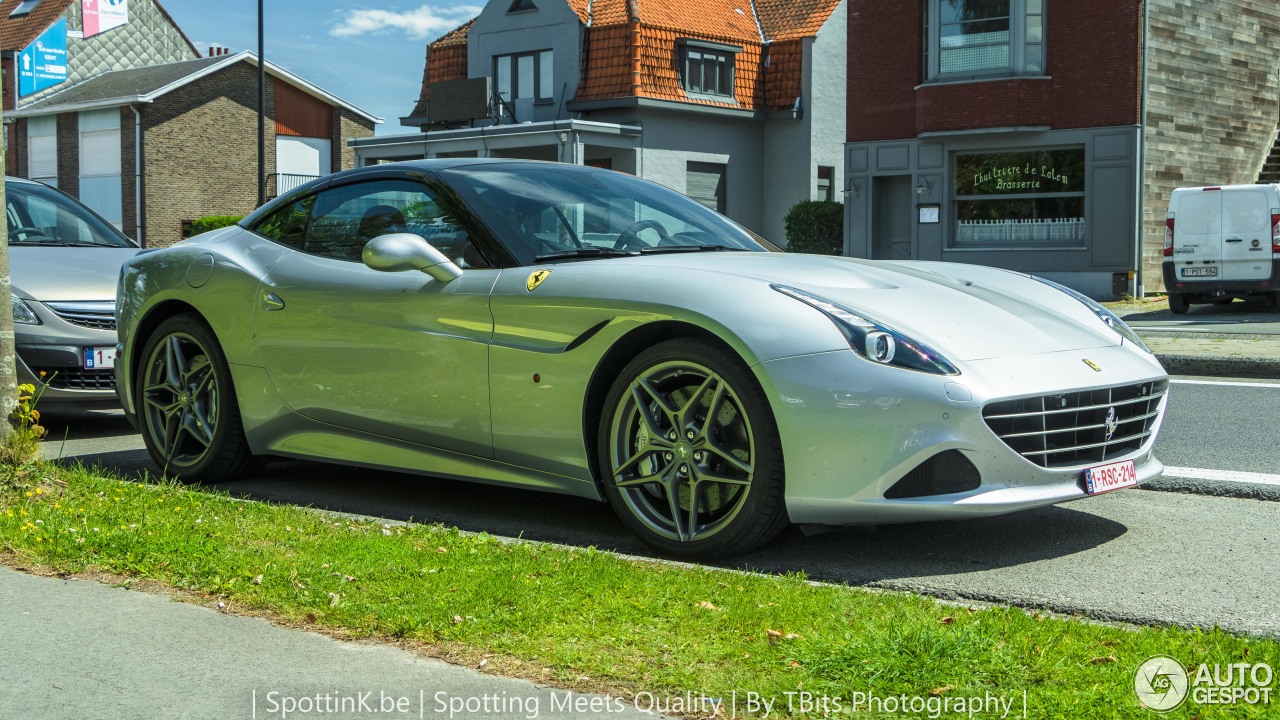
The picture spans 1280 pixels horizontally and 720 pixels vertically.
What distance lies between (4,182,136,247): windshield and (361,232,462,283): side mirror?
489cm

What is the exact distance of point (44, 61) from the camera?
5128 cm

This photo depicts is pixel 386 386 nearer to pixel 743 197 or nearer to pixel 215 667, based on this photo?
pixel 215 667

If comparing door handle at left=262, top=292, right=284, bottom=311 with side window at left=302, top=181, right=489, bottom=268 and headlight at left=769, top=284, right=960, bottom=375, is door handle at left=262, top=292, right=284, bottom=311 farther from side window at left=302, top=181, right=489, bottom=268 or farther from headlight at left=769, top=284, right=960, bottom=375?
headlight at left=769, top=284, right=960, bottom=375

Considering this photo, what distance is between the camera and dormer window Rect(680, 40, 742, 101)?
3784 cm

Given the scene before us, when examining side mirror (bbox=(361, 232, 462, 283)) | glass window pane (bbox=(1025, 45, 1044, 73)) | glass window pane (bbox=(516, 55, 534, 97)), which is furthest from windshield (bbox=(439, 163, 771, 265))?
glass window pane (bbox=(516, 55, 534, 97))

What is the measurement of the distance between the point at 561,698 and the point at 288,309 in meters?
3.35

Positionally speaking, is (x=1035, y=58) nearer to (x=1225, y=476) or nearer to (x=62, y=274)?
(x=1225, y=476)

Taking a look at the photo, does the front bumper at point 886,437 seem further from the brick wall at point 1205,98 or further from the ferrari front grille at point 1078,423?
the brick wall at point 1205,98

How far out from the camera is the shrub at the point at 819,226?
32188 millimetres

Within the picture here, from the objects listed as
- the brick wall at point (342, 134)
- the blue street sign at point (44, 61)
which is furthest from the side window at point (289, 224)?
the blue street sign at point (44, 61)

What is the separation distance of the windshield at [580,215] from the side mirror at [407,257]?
252mm

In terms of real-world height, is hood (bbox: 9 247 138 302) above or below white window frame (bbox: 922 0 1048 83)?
below

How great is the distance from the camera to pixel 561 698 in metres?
3.33

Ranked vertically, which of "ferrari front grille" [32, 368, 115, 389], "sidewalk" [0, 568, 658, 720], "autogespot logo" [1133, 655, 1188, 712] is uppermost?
"ferrari front grille" [32, 368, 115, 389]
